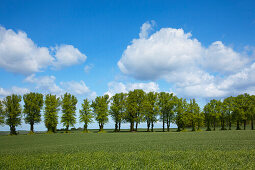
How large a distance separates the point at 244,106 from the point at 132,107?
53.8m

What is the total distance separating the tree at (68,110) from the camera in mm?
71375

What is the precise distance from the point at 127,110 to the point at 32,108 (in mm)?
41649

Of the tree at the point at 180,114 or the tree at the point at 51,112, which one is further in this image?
the tree at the point at 180,114

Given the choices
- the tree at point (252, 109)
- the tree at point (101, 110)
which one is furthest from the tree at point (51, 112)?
the tree at point (252, 109)

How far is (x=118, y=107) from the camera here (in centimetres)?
7531

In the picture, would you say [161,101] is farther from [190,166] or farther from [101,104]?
[190,166]

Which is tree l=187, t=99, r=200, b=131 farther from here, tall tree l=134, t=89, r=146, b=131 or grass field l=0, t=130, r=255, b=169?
grass field l=0, t=130, r=255, b=169

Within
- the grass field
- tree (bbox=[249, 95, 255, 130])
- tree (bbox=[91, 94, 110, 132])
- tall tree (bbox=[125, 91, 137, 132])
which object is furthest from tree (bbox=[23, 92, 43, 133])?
tree (bbox=[249, 95, 255, 130])

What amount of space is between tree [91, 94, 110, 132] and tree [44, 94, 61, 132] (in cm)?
1713

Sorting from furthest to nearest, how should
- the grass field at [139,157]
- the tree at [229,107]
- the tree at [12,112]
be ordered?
the tree at [229,107] → the tree at [12,112] → the grass field at [139,157]

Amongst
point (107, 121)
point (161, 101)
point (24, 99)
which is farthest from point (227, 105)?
point (24, 99)

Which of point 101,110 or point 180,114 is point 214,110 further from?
point 101,110

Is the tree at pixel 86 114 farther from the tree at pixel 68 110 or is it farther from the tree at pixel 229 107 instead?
the tree at pixel 229 107

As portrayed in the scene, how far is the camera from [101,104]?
77750mm
